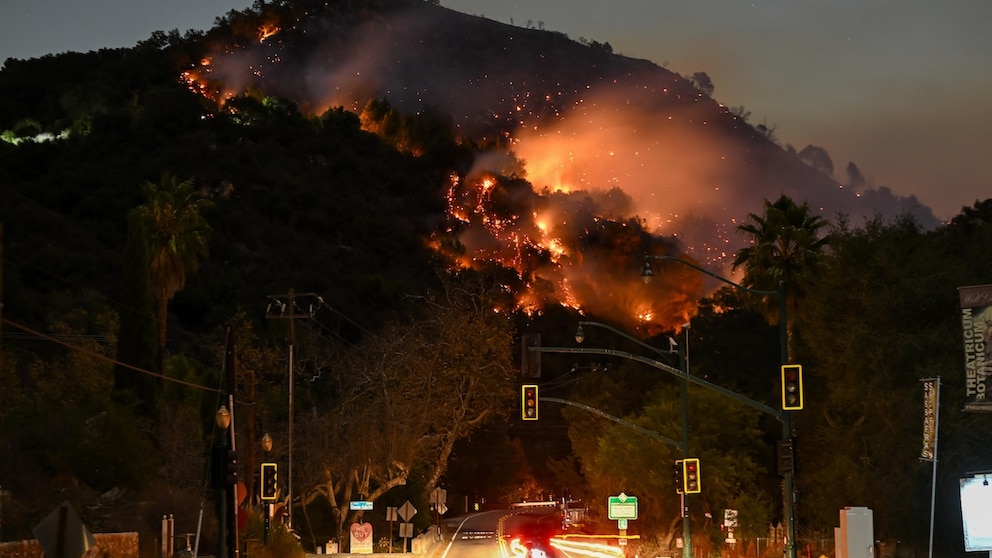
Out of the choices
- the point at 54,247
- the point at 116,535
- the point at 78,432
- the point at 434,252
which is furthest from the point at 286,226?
the point at 116,535

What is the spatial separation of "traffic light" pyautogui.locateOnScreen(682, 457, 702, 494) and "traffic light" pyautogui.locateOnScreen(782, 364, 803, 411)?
1516 centimetres

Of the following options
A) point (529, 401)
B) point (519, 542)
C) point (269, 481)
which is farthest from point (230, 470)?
point (519, 542)

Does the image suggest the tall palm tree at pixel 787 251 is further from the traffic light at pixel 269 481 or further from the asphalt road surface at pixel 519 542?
the traffic light at pixel 269 481

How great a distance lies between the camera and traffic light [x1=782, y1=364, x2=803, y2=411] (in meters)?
30.7

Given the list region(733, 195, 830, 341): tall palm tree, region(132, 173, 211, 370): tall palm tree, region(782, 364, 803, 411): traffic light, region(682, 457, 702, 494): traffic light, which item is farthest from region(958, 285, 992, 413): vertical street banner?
region(132, 173, 211, 370): tall palm tree

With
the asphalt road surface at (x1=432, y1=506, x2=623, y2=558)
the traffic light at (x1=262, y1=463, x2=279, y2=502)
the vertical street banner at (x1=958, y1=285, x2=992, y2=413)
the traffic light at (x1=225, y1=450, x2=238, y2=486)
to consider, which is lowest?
the asphalt road surface at (x1=432, y1=506, x2=623, y2=558)

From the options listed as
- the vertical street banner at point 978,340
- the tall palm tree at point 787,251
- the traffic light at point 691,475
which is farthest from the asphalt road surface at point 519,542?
the vertical street banner at point 978,340

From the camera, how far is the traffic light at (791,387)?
30.7 m

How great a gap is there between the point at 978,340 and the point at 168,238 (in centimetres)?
4526

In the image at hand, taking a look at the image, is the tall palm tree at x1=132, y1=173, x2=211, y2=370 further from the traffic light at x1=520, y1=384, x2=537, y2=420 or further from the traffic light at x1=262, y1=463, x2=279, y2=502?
the traffic light at x1=520, y1=384, x2=537, y2=420

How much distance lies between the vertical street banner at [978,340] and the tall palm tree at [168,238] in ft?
137

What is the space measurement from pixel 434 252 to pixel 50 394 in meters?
119

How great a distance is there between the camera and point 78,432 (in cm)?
4972

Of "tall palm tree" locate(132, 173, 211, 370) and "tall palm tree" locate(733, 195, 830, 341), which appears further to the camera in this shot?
"tall palm tree" locate(132, 173, 211, 370)
